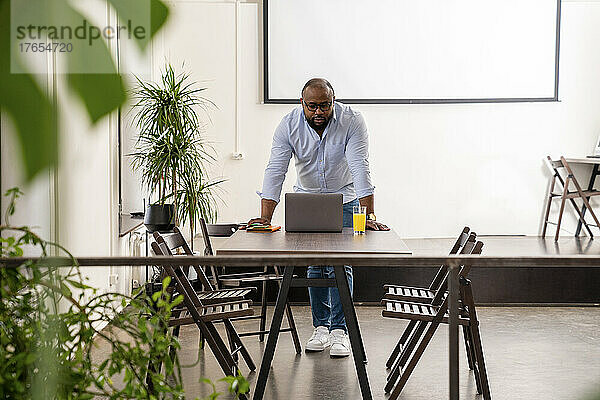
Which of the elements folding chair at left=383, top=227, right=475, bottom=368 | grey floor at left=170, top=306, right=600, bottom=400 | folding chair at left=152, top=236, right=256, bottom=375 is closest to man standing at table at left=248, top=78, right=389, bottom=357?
grey floor at left=170, top=306, right=600, bottom=400

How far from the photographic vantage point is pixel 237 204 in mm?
8664

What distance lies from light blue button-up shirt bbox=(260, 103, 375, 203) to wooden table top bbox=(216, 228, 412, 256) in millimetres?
380

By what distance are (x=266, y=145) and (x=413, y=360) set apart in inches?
215

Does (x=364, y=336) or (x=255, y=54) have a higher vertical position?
(x=255, y=54)

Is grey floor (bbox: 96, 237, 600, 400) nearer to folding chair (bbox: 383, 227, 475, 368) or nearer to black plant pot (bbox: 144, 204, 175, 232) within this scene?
folding chair (bbox: 383, 227, 475, 368)

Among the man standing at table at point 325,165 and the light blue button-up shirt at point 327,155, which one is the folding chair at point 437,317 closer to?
the man standing at table at point 325,165

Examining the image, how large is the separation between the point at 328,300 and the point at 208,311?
115 cm

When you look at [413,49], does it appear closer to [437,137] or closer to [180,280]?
[437,137]

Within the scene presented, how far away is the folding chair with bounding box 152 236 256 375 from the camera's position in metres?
3.36

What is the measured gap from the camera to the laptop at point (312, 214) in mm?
4305

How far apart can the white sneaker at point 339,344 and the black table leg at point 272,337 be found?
986 mm

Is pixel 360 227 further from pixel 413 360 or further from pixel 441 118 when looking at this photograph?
pixel 441 118

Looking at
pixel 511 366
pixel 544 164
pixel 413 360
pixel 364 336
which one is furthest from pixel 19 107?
pixel 544 164

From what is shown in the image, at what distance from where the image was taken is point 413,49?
336 inches
